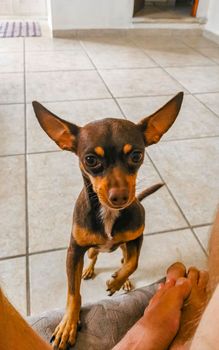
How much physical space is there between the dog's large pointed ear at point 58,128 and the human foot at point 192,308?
48 centimetres

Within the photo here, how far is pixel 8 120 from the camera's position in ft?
6.42

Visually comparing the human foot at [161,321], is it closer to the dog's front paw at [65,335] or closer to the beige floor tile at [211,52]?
the dog's front paw at [65,335]

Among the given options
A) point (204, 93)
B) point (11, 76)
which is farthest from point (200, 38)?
point (11, 76)

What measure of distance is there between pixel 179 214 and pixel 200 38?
2.85 metres

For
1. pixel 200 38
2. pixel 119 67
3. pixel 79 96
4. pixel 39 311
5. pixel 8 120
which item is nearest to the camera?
pixel 39 311

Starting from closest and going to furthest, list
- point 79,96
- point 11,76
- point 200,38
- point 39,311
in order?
point 39,311
point 79,96
point 11,76
point 200,38

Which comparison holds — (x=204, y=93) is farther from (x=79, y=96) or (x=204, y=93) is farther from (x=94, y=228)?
(x=94, y=228)

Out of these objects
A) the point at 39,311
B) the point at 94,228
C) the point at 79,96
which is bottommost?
the point at 39,311

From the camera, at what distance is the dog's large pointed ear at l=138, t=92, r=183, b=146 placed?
2.68ft

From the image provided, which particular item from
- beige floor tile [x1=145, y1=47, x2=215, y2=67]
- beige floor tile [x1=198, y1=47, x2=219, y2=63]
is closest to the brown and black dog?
beige floor tile [x1=145, y1=47, x2=215, y2=67]

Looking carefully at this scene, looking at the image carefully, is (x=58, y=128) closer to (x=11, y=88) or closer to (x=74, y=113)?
(x=74, y=113)

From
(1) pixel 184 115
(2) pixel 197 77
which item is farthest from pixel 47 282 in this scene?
(2) pixel 197 77

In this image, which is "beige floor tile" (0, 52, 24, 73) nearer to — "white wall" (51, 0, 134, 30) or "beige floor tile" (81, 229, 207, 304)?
"white wall" (51, 0, 134, 30)

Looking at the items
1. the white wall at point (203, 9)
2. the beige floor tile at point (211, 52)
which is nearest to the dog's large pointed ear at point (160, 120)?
the beige floor tile at point (211, 52)
